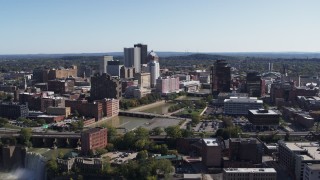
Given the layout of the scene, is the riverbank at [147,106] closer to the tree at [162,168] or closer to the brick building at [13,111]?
the brick building at [13,111]

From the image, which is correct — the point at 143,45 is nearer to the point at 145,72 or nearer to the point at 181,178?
the point at 145,72

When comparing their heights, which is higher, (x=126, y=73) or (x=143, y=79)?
(x=126, y=73)

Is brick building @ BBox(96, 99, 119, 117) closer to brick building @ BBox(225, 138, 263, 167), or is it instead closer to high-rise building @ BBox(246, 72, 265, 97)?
high-rise building @ BBox(246, 72, 265, 97)

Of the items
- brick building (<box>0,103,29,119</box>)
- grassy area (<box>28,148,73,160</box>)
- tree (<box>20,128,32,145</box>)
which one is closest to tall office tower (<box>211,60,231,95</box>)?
brick building (<box>0,103,29,119</box>)

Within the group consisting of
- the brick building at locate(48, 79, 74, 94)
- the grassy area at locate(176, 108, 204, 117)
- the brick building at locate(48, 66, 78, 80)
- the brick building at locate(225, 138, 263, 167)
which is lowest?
the grassy area at locate(176, 108, 204, 117)

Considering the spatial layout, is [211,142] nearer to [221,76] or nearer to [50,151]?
[50,151]

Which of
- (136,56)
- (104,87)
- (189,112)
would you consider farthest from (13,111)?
→ (136,56)

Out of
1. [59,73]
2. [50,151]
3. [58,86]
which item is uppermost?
[59,73]
